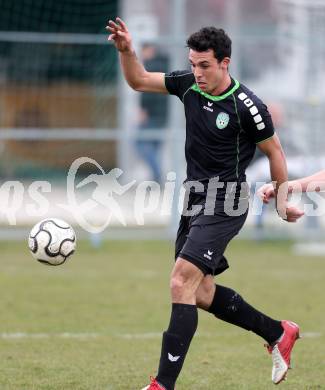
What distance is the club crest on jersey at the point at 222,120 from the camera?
228 inches

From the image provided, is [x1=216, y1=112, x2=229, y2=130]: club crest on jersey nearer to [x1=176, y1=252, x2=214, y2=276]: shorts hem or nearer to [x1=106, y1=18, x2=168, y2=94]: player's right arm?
[x1=106, y1=18, x2=168, y2=94]: player's right arm

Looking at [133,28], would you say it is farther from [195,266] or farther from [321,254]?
[195,266]

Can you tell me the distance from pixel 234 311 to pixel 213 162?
987 mm

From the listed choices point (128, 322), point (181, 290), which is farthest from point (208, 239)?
point (128, 322)

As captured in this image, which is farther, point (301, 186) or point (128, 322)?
point (128, 322)

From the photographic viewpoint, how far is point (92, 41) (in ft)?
45.5

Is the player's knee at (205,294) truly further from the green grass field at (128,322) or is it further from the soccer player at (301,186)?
the soccer player at (301,186)

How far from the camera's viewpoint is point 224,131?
5.81m

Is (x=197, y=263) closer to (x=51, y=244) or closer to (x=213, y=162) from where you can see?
(x=213, y=162)

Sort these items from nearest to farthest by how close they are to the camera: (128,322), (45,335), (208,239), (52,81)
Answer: (208,239) → (45,335) → (128,322) → (52,81)

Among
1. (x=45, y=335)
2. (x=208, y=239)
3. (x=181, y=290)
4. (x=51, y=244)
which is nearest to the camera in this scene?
(x=181, y=290)

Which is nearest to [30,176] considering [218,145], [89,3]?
[89,3]

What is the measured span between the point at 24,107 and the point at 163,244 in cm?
287

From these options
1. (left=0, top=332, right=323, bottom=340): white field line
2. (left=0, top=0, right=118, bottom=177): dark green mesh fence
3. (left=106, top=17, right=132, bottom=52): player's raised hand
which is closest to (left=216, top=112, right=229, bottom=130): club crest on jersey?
(left=106, top=17, right=132, bottom=52): player's raised hand
